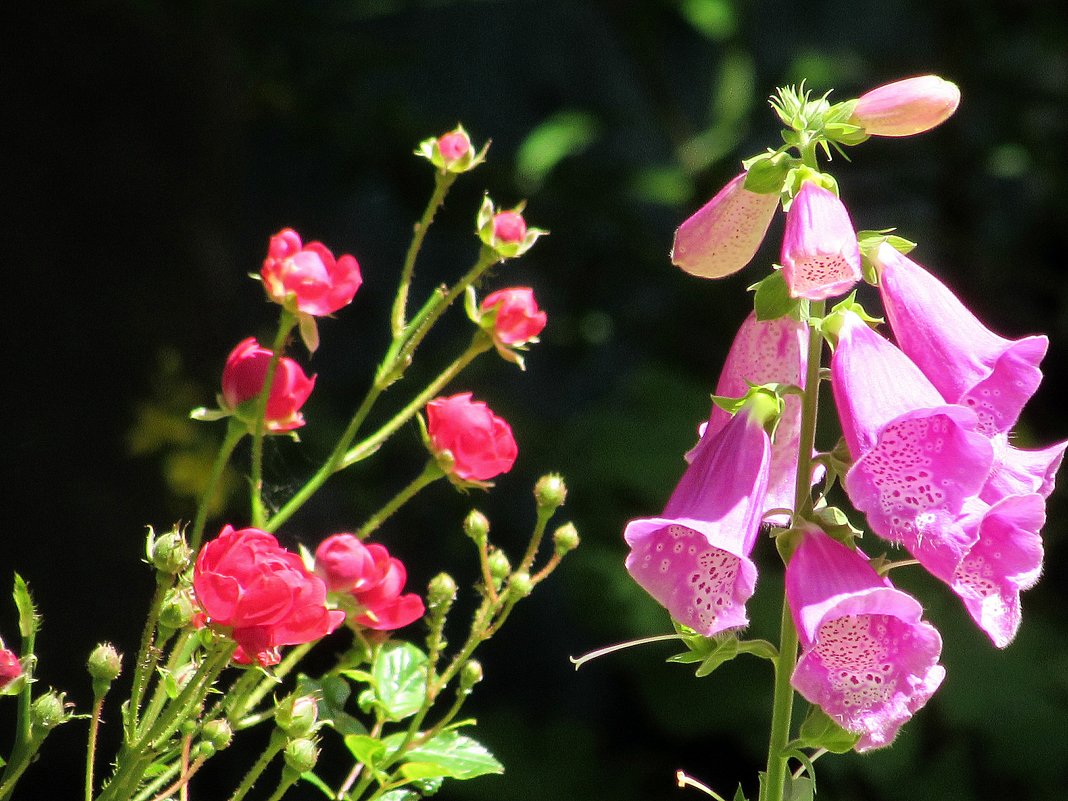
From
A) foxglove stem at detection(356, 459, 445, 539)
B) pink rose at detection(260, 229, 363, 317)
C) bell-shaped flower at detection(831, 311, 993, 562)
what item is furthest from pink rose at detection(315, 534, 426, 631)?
bell-shaped flower at detection(831, 311, 993, 562)

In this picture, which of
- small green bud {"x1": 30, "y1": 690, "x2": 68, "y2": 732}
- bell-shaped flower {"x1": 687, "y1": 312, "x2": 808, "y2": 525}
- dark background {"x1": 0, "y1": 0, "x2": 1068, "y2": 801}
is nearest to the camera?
small green bud {"x1": 30, "y1": 690, "x2": 68, "y2": 732}

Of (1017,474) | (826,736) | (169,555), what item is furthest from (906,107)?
(169,555)

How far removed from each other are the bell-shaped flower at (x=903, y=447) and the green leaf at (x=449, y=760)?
0.23m

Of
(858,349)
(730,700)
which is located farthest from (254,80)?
(858,349)

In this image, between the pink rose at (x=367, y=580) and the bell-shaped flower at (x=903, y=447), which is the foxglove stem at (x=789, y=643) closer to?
the bell-shaped flower at (x=903, y=447)

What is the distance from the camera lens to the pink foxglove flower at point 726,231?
2.00ft

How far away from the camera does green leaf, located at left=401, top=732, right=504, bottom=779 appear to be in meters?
0.64

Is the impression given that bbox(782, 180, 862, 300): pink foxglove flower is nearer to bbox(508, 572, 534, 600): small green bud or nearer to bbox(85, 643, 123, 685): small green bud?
bbox(508, 572, 534, 600): small green bud

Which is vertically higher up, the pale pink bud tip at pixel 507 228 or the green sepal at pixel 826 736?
the pale pink bud tip at pixel 507 228

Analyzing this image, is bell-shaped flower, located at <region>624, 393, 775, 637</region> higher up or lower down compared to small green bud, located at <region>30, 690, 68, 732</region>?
higher up

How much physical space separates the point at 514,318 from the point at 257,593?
24cm

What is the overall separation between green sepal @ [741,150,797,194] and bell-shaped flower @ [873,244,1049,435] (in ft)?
0.23

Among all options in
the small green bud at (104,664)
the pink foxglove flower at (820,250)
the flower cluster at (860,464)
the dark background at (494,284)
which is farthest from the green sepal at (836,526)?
the dark background at (494,284)

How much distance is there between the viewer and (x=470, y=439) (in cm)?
68
